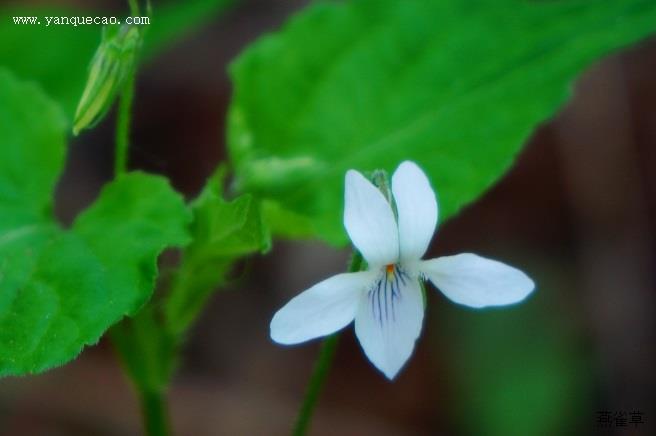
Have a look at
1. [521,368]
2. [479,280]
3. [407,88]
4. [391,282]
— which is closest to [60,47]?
[407,88]

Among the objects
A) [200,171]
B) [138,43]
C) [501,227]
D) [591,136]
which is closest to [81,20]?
[200,171]

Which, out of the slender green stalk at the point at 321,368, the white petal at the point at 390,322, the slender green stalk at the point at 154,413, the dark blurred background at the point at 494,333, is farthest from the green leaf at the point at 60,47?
the white petal at the point at 390,322

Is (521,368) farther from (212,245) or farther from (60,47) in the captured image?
(60,47)

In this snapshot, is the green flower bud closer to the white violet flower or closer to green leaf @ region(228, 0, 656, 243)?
green leaf @ region(228, 0, 656, 243)

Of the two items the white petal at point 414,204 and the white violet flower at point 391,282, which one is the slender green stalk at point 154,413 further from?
the white petal at point 414,204

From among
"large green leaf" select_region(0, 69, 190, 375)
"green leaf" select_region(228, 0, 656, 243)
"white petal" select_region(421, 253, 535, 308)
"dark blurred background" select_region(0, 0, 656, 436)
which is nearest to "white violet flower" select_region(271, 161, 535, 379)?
→ "white petal" select_region(421, 253, 535, 308)

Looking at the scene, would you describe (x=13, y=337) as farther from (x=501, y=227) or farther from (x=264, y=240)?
(x=501, y=227)
